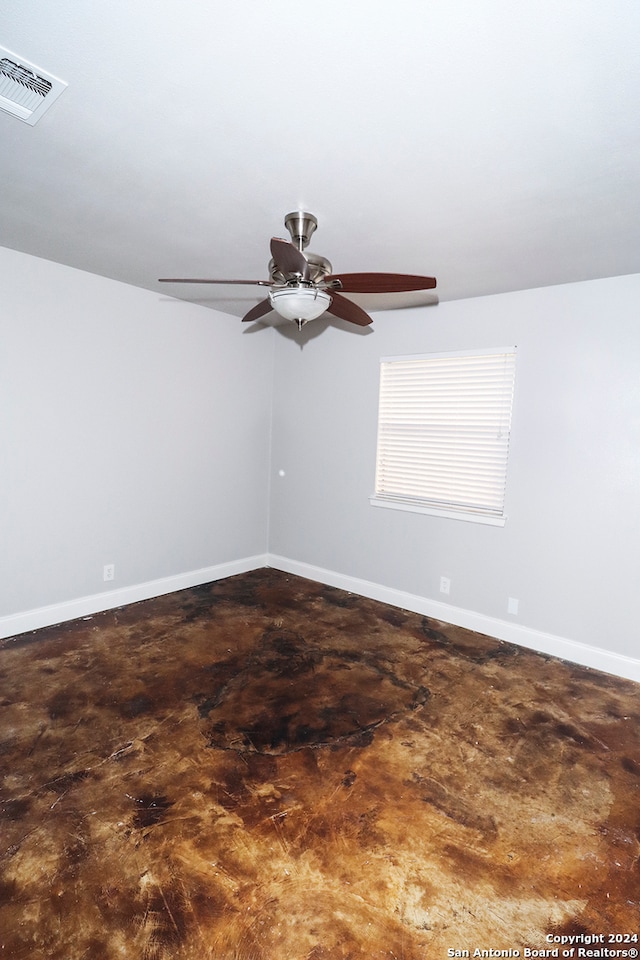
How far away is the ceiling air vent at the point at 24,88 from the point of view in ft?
4.76

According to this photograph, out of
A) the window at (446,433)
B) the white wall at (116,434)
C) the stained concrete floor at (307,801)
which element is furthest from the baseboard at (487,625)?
the white wall at (116,434)

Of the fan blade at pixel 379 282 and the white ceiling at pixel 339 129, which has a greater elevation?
the white ceiling at pixel 339 129

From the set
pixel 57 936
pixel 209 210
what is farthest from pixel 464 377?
pixel 57 936

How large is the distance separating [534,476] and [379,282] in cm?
189

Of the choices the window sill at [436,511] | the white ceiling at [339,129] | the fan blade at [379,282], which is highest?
the white ceiling at [339,129]

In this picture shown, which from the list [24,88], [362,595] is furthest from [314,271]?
[362,595]

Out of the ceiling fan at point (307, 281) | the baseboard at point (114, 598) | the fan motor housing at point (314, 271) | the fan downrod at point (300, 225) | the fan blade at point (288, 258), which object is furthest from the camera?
the baseboard at point (114, 598)

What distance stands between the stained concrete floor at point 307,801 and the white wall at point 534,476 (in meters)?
0.48

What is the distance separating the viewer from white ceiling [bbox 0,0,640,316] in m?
1.27

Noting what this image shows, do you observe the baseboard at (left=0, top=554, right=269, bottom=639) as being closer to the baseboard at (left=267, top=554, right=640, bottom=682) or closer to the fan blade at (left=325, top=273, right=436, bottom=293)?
the baseboard at (left=267, top=554, right=640, bottom=682)

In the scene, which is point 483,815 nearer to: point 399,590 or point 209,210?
point 399,590

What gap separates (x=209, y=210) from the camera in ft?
7.61

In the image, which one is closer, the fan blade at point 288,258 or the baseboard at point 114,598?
the fan blade at point 288,258

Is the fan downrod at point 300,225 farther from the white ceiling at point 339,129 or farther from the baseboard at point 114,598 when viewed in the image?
the baseboard at point 114,598
